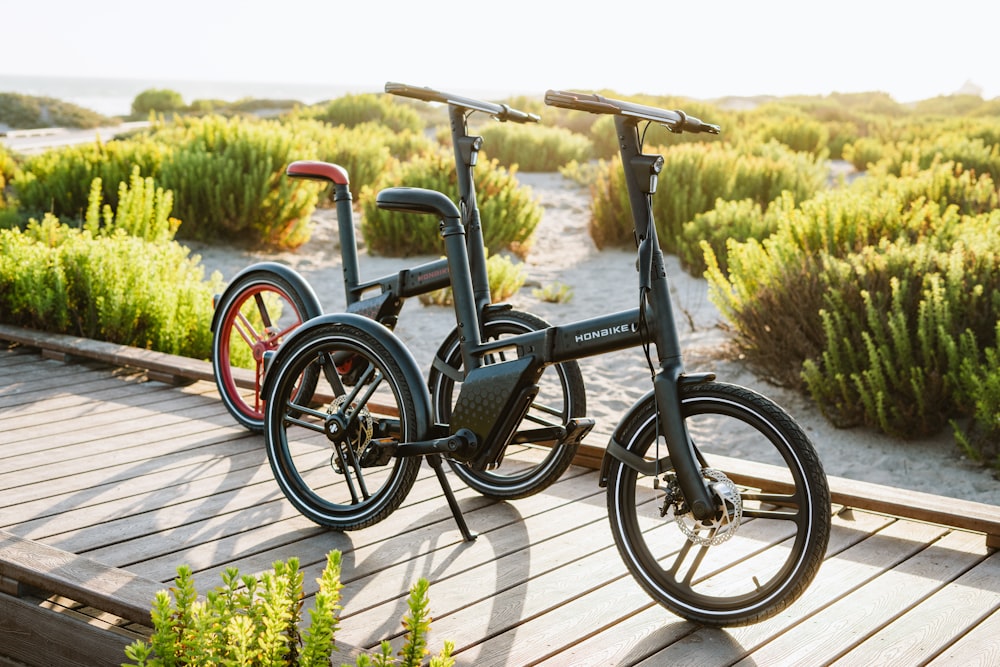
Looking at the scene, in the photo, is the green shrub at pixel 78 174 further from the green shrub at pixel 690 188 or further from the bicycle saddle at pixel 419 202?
the bicycle saddle at pixel 419 202

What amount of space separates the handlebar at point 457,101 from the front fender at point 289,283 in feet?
2.72

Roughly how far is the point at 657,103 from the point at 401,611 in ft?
69.7

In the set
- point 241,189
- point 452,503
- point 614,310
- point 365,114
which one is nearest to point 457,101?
point 452,503

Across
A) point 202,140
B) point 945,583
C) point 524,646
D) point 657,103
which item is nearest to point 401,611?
point 524,646

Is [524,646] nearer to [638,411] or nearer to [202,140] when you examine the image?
[638,411]

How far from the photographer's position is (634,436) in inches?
105

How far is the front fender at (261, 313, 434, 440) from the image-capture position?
10.0 ft

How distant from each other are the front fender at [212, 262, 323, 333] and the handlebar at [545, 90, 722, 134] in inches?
58.5

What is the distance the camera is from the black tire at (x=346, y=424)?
Result: 3.10 m

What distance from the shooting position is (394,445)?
10.1 feet

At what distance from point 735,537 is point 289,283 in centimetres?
195

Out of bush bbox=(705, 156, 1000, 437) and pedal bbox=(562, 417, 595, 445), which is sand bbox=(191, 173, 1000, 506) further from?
pedal bbox=(562, 417, 595, 445)

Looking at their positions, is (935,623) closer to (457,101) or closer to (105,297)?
(457,101)

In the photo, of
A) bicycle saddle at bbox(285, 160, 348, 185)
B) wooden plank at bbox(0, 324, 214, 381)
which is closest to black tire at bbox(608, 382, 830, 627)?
bicycle saddle at bbox(285, 160, 348, 185)
